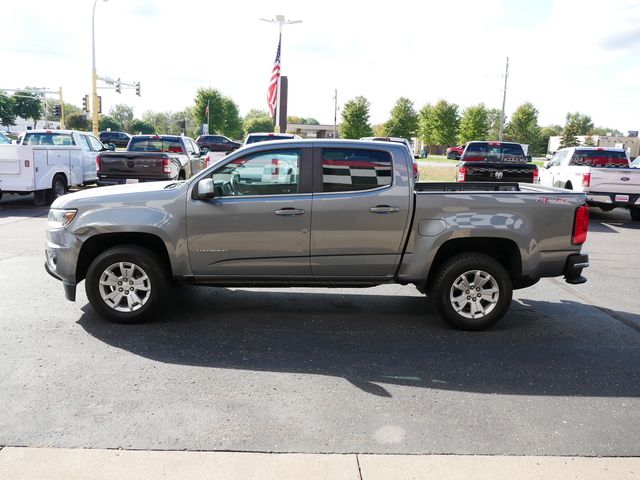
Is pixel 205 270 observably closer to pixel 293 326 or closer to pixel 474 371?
pixel 293 326

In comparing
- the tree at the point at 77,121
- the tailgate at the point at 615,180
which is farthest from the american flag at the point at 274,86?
the tree at the point at 77,121

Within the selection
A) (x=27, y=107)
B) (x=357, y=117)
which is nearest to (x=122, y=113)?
(x=27, y=107)

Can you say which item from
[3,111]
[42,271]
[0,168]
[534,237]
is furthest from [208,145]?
[3,111]

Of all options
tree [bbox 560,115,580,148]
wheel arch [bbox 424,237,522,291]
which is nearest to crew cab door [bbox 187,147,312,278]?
wheel arch [bbox 424,237,522,291]

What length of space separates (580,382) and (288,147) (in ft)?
11.0

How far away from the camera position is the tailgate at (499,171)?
15281 millimetres

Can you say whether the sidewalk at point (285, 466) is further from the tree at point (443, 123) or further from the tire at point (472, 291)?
the tree at point (443, 123)

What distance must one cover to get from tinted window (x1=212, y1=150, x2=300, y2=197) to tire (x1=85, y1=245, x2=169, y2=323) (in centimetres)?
99

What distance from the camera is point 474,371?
487cm

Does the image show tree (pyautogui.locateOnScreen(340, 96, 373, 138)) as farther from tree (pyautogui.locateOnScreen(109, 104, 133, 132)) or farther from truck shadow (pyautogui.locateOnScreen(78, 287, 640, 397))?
tree (pyautogui.locateOnScreen(109, 104, 133, 132))

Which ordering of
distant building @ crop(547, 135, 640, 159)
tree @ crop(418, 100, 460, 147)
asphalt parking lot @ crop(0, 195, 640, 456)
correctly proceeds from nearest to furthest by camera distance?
1. asphalt parking lot @ crop(0, 195, 640, 456)
2. tree @ crop(418, 100, 460, 147)
3. distant building @ crop(547, 135, 640, 159)

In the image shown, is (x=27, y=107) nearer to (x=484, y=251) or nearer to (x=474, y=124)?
(x=474, y=124)

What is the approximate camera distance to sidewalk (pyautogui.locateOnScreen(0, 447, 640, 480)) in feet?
10.7

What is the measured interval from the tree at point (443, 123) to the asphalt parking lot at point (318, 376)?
80485 mm
